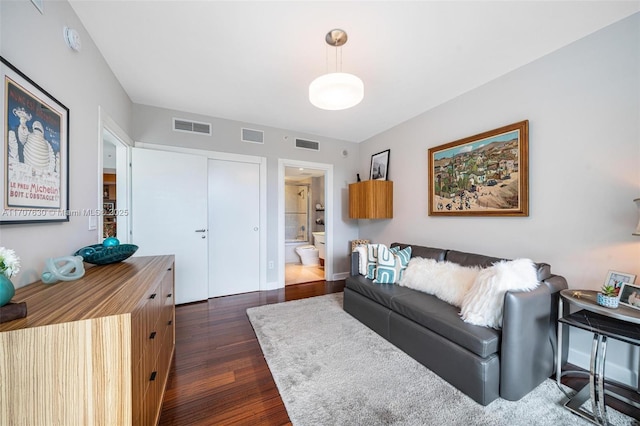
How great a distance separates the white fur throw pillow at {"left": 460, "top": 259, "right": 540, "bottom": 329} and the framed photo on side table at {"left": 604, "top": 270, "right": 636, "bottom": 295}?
47cm

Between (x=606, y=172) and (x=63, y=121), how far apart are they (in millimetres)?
3794

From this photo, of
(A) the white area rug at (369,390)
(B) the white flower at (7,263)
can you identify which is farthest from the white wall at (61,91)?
(A) the white area rug at (369,390)

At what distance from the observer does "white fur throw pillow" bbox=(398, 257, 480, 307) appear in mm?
1988

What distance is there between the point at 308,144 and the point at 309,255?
8.69 feet

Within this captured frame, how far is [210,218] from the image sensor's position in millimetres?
3396

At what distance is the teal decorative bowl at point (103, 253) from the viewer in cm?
156

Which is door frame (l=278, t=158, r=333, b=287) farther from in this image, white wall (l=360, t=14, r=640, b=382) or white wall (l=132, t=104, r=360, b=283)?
white wall (l=360, t=14, r=640, b=382)

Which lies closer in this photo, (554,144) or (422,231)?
(554,144)

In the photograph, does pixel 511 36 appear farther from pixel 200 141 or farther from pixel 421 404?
pixel 200 141

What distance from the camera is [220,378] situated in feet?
5.69

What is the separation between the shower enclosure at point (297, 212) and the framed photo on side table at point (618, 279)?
215 inches

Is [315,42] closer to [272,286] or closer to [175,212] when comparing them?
[175,212]

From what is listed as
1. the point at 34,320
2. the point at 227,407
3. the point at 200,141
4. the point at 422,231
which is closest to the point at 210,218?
the point at 200,141

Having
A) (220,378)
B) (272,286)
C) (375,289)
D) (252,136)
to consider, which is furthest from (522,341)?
(252,136)
